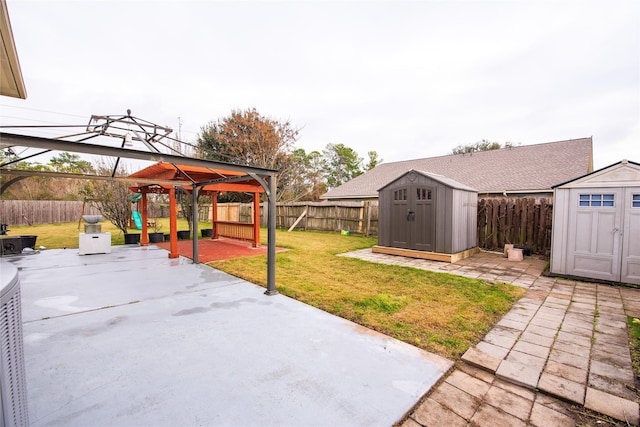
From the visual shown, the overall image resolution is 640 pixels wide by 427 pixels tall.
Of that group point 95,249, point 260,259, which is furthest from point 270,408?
point 95,249

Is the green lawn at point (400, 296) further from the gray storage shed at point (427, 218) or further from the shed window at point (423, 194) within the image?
the shed window at point (423, 194)

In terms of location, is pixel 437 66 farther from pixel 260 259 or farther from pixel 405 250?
pixel 260 259

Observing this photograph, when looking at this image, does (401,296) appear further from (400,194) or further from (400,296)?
(400,194)

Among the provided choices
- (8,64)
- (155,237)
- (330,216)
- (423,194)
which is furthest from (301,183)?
(8,64)

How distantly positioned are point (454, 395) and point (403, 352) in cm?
59

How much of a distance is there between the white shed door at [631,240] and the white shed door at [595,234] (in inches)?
3.1

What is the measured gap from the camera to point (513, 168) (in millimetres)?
11914

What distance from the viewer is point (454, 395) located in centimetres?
190

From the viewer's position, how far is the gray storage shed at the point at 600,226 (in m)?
4.46

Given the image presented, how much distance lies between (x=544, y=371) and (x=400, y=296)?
74.1 inches

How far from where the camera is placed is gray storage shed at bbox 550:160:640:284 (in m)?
4.46

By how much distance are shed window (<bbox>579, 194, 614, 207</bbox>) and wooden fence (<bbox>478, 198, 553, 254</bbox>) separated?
2.61 m

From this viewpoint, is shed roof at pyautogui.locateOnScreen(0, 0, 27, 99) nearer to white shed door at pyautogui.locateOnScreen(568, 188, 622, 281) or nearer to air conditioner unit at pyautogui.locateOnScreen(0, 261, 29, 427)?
air conditioner unit at pyautogui.locateOnScreen(0, 261, 29, 427)

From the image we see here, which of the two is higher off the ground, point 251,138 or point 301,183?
point 251,138
